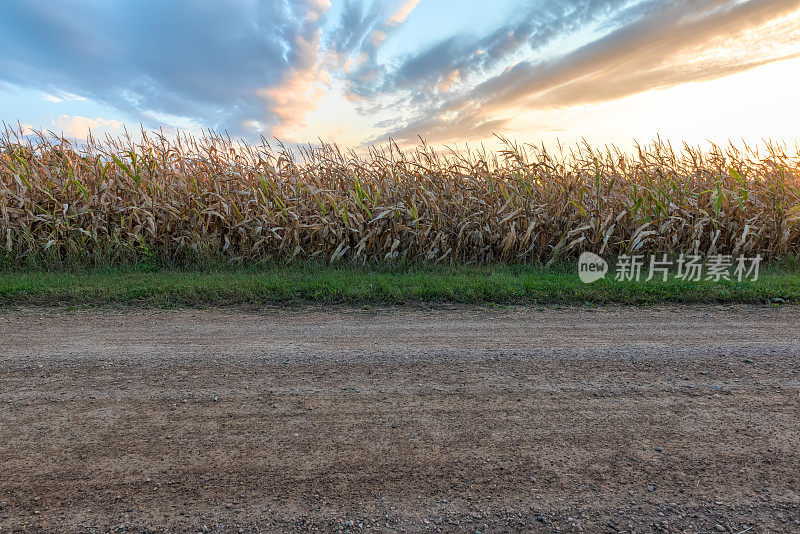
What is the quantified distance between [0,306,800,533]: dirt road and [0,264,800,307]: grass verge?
5.79 feet

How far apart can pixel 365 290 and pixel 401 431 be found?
14.0 ft

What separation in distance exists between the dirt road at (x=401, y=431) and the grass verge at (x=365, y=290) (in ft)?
5.79

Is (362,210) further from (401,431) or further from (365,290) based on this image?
(401,431)

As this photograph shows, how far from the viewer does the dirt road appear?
2574 mm

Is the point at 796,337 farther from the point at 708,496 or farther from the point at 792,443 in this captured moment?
Answer: the point at 708,496

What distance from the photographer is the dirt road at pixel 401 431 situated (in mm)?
2574

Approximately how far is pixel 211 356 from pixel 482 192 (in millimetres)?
7097

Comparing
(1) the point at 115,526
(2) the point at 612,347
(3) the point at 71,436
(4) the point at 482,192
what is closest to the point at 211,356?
(3) the point at 71,436
